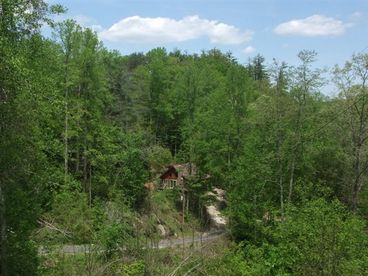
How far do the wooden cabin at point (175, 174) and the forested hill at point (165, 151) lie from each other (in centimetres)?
114

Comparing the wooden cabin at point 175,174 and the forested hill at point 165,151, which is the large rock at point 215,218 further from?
the wooden cabin at point 175,174

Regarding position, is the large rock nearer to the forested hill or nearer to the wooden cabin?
the forested hill

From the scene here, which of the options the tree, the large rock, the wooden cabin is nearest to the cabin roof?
the wooden cabin

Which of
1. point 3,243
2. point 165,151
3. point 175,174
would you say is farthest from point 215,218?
point 3,243

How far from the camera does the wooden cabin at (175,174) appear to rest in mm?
43456

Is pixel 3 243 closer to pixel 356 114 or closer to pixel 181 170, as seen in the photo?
pixel 356 114

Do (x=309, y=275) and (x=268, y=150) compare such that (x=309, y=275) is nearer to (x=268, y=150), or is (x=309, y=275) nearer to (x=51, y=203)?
(x=51, y=203)

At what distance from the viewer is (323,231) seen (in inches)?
559

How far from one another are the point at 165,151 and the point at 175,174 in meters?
2.79

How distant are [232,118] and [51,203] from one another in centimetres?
1921

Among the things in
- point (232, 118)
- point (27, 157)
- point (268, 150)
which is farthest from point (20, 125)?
point (232, 118)

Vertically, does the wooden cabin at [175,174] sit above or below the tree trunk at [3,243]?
below

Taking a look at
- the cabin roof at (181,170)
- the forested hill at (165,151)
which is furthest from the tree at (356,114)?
the cabin roof at (181,170)

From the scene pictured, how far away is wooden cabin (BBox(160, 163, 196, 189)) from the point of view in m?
43.5
